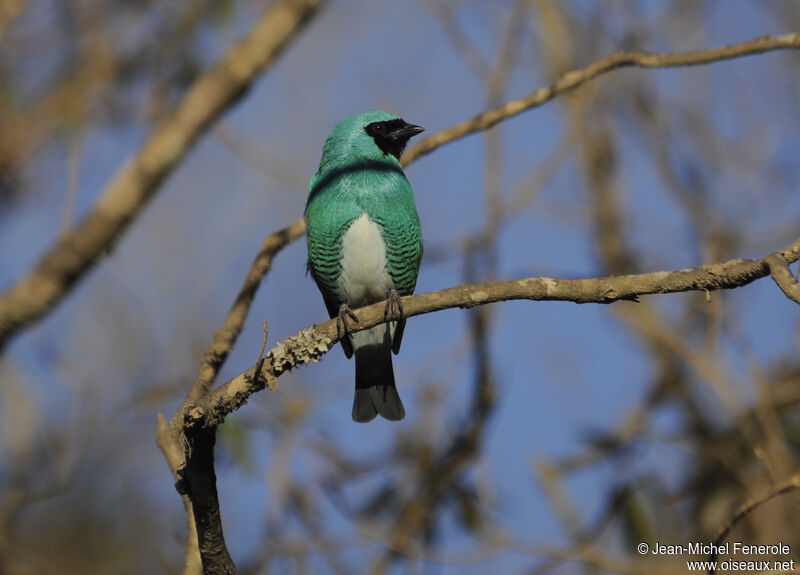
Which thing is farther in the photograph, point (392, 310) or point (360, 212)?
point (360, 212)

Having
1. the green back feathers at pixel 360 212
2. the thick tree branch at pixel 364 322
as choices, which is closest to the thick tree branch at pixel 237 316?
the thick tree branch at pixel 364 322

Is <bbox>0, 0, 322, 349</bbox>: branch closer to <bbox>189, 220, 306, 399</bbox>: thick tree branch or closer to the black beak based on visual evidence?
<bbox>189, 220, 306, 399</bbox>: thick tree branch

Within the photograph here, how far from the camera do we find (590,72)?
4578 mm

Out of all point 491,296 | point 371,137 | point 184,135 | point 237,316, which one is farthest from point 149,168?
point 491,296

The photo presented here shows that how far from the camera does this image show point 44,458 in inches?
225

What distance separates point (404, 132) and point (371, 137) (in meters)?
0.22

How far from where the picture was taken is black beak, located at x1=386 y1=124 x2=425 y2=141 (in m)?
5.37

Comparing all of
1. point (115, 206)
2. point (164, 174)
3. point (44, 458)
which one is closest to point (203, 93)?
point (164, 174)

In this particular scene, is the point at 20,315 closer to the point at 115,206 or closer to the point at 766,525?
the point at 115,206

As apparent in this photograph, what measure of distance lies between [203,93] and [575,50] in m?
4.39

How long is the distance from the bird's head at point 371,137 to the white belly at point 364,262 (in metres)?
0.55

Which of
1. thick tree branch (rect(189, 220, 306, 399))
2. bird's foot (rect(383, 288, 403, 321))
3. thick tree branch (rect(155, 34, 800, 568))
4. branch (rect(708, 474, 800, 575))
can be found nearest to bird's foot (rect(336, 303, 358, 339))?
thick tree branch (rect(155, 34, 800, 568))

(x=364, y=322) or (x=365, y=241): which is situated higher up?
(x=365, y=241)

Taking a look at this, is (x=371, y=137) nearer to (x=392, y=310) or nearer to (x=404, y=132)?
(x=404, y=132)
